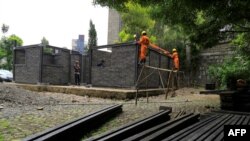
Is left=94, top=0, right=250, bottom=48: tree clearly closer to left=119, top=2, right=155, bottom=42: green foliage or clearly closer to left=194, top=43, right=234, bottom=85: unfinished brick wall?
left=194, top=43, right=234, bottom=85: unfinished brick wall

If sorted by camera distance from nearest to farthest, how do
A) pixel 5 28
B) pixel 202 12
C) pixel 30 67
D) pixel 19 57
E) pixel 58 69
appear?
pixel 202 12
pixel 30 67
pixel 58 69
pixel 19 57
pixel 5 28

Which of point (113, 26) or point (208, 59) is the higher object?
point (113, 26)

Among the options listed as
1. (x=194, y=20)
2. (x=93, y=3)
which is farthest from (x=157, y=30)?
(x=93, y=3)

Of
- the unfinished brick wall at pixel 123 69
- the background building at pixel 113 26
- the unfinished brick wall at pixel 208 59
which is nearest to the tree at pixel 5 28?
the background building at pixel 113 26

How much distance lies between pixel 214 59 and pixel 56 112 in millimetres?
16876

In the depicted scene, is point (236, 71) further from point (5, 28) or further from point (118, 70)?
point (5, 28)

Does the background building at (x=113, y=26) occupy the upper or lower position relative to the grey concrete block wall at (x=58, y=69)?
upper

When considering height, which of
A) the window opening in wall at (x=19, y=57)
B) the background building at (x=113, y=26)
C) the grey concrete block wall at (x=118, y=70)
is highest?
the background building at (x=113, y=26)

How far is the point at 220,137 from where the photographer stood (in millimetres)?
4035

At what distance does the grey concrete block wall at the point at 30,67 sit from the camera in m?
18.1

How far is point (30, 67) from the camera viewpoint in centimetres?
1864

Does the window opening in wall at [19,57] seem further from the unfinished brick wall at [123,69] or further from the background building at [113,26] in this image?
the background building at [113,26]

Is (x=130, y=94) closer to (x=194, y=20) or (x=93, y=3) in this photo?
(x=194, y=20)

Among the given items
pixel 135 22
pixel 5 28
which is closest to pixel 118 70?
pixel 135 22
